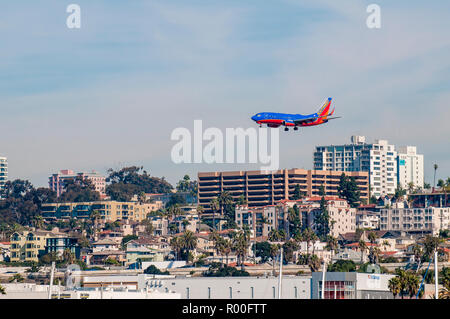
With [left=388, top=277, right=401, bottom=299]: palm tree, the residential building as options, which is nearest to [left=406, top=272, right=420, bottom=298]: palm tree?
[left=388, top=277, right=401, bottom=299]: palm tree

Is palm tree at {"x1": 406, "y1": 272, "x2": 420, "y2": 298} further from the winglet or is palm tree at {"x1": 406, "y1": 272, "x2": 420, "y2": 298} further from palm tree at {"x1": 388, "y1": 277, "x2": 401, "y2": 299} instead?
the winglet

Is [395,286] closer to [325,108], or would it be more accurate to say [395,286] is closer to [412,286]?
[412,286]

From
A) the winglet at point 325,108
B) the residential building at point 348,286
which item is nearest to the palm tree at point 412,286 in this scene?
the residential building at point 348,286

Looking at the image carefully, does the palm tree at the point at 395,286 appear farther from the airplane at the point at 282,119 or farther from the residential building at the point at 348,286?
the airplane at the point at 282,119

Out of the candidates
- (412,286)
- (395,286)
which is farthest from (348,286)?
(412,286)

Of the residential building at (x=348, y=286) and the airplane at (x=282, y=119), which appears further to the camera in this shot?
the residential building at (x=348, y=286)

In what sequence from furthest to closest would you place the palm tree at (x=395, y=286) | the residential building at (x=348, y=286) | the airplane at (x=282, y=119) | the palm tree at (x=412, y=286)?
the palm tree at (x=412, y=286) < the palm tree at (x=395, y=286) < the residential building at (x=348, y=286) < the airplane at (x=282, y=119)
